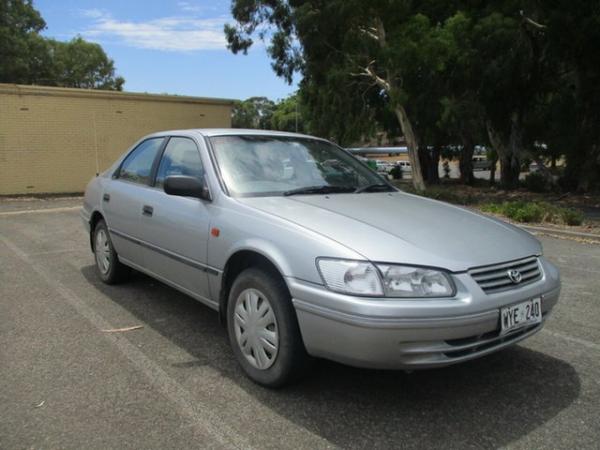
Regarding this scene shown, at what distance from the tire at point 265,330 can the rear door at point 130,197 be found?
1.65 metres

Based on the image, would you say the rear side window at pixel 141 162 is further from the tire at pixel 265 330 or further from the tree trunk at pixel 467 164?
the tree trunk at pixel 467 164

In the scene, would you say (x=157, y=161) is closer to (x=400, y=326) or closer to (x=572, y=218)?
(x=400, y=326)

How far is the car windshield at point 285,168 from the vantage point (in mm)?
3859

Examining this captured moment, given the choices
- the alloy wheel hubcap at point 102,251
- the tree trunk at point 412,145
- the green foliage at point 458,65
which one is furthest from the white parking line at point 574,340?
the tree trunk at point 412,145

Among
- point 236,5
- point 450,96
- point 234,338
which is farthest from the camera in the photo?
point 236,5

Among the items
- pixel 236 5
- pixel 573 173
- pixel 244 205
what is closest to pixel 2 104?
pixel 236 5

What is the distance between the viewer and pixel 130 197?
4875 mm

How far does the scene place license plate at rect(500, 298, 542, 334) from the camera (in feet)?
9.60

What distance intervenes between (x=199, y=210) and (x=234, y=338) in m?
0.95

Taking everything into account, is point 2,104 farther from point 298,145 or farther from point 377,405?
point 377,405

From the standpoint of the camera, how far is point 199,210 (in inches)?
151

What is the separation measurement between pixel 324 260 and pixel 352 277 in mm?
A: 181

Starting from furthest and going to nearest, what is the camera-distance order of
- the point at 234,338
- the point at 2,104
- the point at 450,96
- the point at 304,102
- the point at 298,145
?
the point at 304,102
the point at 450,96
the point at 2,104
the point at 298,145
the point at 234,338

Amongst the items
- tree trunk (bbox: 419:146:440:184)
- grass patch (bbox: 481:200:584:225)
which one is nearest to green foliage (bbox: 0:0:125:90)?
tree trunk (bbox: 419:146:440:184)
